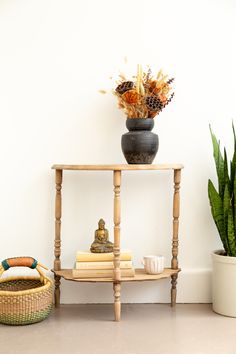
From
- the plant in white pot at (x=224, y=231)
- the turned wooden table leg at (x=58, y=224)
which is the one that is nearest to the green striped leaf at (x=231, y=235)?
the plant in white pot at (x=224, y=231)

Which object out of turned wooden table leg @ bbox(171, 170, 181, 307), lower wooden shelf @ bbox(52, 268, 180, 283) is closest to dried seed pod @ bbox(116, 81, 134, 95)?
turned wooden table leg @ bbox(171, 170, 181, 307)

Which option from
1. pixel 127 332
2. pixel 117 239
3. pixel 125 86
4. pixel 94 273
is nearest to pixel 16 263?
pixel 94 273

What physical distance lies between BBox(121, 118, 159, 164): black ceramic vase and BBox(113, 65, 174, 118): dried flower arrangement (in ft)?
0.16

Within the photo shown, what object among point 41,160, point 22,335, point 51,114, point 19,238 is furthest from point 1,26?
point 22,335

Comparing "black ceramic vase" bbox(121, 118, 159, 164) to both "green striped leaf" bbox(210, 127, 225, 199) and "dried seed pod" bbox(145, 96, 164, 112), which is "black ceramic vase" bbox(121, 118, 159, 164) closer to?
"dried seed pod" bbox(145, 96, 164, 112)

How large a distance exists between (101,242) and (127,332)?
46 cm

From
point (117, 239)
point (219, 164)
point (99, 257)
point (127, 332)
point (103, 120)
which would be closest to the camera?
point (127, 332)

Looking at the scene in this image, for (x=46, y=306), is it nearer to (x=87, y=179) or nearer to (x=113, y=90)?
(x=87, y=179)

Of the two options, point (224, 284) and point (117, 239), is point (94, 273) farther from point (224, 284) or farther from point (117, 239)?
point (224, 284)

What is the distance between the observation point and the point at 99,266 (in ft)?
7.51

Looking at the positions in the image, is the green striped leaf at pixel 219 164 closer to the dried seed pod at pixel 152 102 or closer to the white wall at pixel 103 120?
the white wall at pixel 103 120

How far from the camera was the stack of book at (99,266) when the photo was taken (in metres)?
2.29

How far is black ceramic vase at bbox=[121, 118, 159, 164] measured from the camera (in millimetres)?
2295

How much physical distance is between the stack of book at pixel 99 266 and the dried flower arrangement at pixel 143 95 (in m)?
0.68
